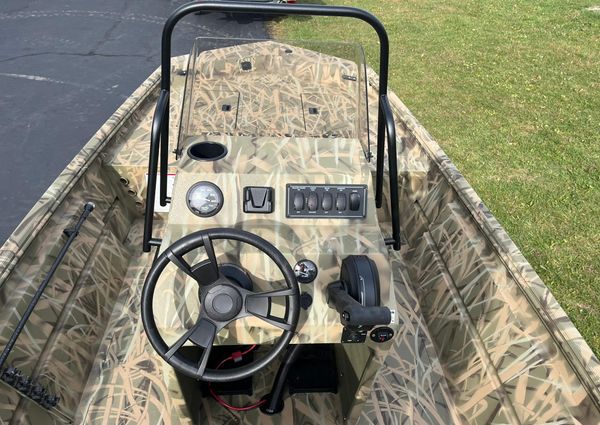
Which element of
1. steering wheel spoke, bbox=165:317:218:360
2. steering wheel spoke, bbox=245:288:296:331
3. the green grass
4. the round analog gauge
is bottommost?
the green grass

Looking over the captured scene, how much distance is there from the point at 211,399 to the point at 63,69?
17.5ft

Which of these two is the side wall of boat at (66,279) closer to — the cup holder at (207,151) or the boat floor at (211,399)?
the boat floor at (211,399)

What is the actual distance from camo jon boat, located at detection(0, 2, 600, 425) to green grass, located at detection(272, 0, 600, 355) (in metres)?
1.41

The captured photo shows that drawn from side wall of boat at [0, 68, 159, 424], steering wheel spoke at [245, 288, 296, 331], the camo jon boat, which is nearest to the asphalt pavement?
side wall of boat at [0, 68, 159, 424]

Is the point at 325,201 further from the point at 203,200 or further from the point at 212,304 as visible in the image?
the point at 212,304

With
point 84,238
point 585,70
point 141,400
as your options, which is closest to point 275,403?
point 141,400

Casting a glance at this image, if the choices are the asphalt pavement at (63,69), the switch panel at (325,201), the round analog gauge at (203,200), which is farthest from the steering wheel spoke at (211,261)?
the asphalt pavement at (63,69)

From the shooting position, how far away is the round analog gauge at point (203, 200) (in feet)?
5.66

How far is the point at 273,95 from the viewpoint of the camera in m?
2.57

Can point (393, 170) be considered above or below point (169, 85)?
below

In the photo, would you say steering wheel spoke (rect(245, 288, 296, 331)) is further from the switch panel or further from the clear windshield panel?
the clear windshield panel

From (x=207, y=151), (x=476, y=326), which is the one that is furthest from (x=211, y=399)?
(x=476, y=326)

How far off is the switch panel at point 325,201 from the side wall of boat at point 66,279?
110cm

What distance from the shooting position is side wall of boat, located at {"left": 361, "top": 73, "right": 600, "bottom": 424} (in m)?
1.67
